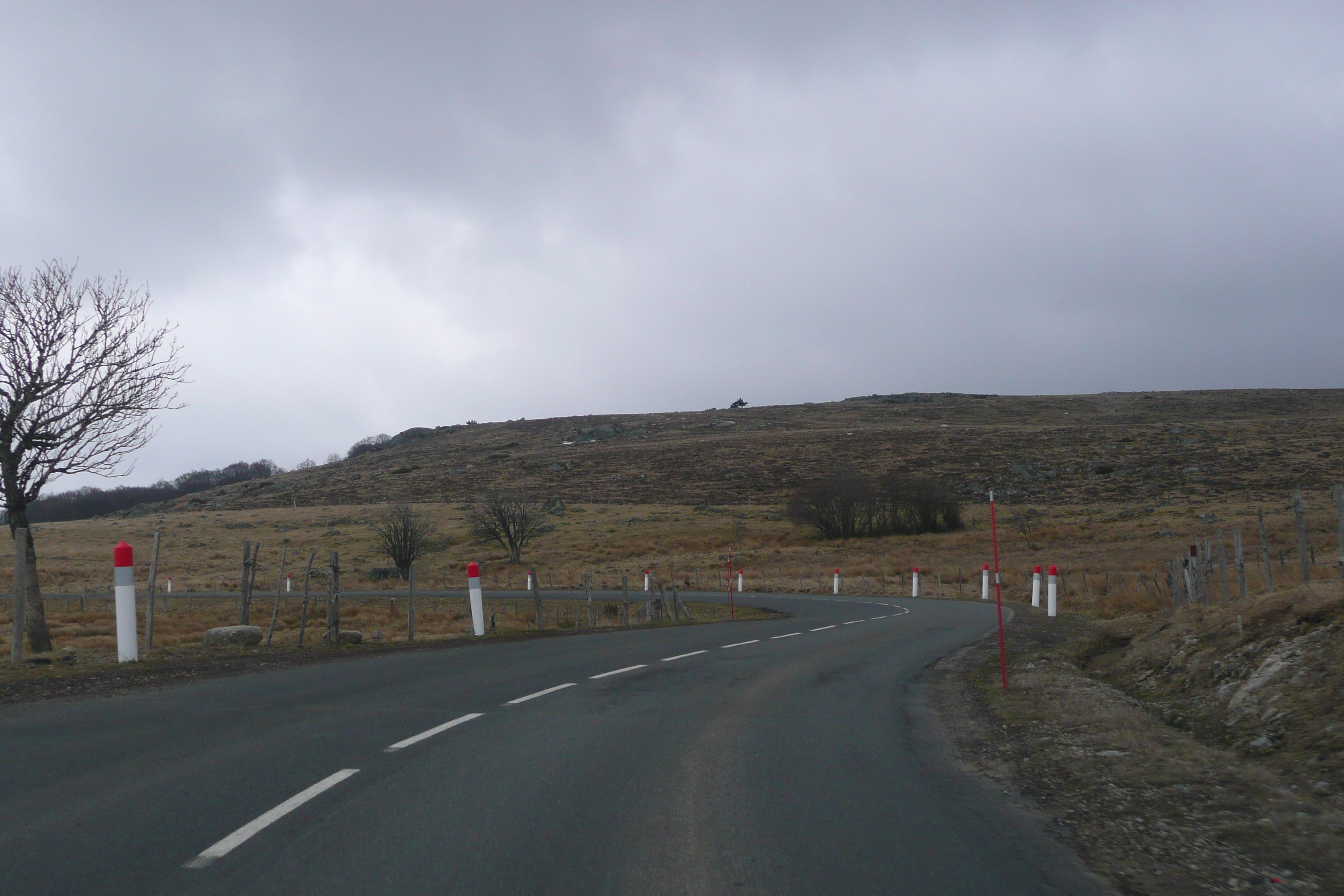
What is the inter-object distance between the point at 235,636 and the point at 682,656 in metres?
7.35

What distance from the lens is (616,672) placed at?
12.6 m

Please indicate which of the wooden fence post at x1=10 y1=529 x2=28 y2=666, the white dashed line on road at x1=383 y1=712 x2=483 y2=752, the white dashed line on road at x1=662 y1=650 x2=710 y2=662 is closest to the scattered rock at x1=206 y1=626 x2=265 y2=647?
the wooden fence post at x1=10 y1=529 x2=28 y2=666

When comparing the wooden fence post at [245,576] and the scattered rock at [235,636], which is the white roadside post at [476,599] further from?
the wooden fence post at [245,576]

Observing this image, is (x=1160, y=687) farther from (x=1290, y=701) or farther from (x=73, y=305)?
(x=73, y=305)

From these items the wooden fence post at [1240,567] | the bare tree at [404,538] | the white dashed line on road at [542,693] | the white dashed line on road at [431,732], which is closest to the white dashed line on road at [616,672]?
the white dashed line on road at [542,693]

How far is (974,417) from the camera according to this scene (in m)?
131

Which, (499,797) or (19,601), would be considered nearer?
(499,797)

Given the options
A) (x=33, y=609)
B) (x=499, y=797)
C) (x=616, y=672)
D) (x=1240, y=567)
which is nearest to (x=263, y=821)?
(x=499, y=797)

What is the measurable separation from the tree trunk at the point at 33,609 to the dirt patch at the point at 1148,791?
13524 millimetres

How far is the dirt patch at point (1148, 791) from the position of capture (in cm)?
446

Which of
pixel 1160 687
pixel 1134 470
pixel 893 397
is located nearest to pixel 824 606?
pixel 1160 687

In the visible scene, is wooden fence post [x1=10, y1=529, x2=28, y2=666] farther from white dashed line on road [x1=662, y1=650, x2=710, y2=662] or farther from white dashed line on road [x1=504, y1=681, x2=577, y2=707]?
A: white dashed line on road [x1=662, y1=650, x2=710, y2=662]

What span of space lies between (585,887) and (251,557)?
15747mm

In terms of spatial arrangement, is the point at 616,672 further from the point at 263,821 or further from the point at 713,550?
the point at 713,550
